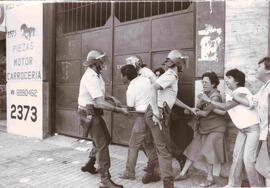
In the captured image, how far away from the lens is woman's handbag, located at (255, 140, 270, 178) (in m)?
4.12

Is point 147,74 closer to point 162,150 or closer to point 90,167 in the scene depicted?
point 162,150

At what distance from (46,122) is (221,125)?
5.34m

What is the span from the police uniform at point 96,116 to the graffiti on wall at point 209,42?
1830 millimetres

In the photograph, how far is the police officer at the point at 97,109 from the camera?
15.6ft

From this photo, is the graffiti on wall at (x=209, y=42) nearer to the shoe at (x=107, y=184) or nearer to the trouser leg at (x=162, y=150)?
the trouser leg at (x=162, y=150)

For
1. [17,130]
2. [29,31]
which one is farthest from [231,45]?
[17,130]

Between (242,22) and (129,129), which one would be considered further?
(129,129)

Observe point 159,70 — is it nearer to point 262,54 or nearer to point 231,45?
point 231,45

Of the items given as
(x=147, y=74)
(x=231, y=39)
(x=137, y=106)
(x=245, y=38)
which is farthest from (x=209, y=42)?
(x=137, y=106)

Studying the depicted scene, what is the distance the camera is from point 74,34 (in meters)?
8.66

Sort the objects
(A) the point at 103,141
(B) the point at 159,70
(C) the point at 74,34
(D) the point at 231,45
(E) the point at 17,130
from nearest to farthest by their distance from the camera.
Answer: (A) the point at 103,141 < (D) the point at 231,45 < (B) the point at 159,70 < (C) the point at 74,34 < (E) the point at 17,130

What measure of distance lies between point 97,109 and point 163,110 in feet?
3.07

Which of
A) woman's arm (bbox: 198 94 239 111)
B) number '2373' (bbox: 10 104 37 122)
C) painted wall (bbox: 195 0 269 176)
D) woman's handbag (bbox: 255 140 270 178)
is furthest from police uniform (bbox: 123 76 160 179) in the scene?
number '2373' (bbox: 10 104 37 122)

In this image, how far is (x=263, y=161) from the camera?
13.6ft
